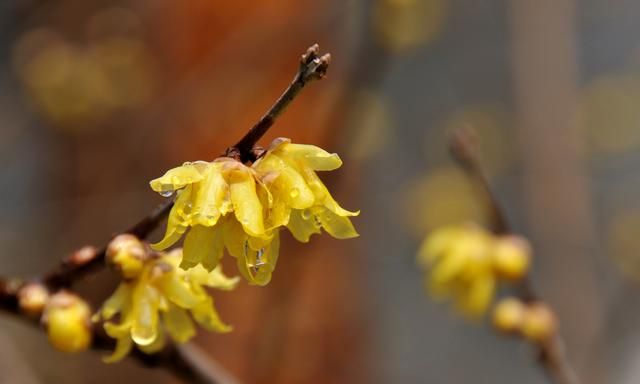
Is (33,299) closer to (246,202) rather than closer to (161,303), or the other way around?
(161,303)

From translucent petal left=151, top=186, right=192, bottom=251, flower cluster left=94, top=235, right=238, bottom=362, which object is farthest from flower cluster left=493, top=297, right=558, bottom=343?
translucent petal left=151, top=186, right=192, bottom=251

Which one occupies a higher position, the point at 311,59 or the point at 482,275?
the point at 311,59

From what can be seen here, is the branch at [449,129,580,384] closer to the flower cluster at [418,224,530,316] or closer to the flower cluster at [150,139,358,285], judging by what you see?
the flower cluster at [418,224,530,316]

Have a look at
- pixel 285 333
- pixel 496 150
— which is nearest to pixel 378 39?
pixel 285 333

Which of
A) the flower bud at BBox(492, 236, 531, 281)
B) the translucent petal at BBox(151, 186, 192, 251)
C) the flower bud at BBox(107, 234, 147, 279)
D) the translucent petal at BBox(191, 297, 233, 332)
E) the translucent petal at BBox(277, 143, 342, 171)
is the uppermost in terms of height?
the translucent petal at BBox(277, 143, 342, 171)

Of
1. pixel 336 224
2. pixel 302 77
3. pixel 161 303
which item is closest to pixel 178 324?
pixel 161 303

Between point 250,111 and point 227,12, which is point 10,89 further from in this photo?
point 250,111

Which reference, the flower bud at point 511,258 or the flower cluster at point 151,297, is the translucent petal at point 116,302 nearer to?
the flower cluster at point 151,297
